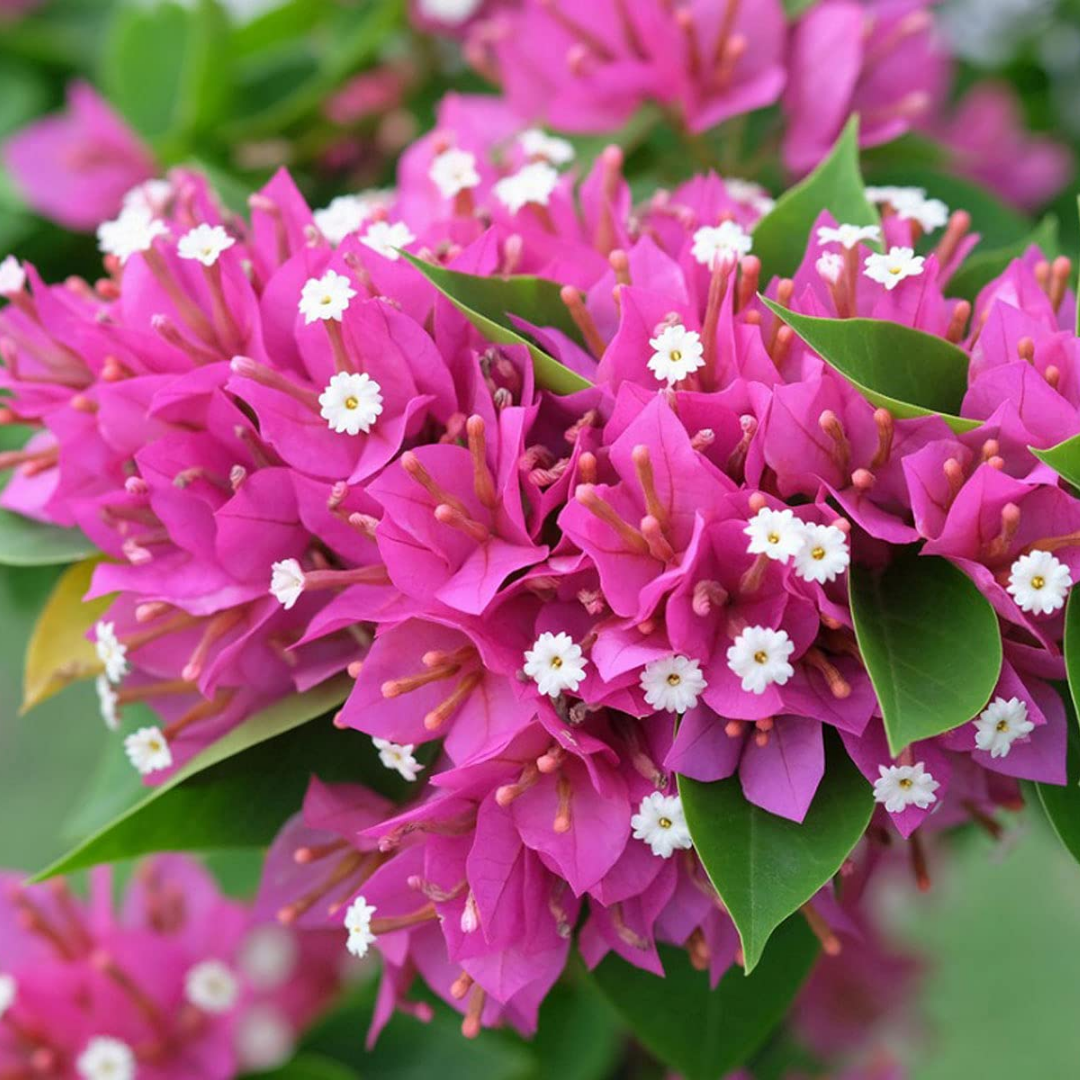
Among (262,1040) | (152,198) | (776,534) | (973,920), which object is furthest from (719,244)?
(973,920)

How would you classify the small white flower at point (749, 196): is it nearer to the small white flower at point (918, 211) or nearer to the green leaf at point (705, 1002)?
the small white flower at point (918, 211)

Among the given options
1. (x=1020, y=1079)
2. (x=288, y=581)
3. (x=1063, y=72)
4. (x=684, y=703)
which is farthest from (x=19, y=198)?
(x=1020, y=1079)

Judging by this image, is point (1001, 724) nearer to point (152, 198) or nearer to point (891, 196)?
point (891, 196)

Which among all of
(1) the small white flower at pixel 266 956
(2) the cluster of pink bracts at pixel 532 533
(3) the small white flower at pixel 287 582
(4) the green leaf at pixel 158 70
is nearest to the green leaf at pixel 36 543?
(2) the cluster of pink bracts at pixel 532 533

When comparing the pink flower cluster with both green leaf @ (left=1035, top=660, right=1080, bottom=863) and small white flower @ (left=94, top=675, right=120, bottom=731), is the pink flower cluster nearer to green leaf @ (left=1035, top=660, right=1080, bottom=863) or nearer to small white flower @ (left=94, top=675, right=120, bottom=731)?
small white flower @ (left=94, top=675, right=120, bottom=731)

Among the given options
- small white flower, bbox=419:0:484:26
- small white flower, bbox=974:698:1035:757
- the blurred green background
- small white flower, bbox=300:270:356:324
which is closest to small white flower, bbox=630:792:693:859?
small white flower, bbox=974:698:1035:757

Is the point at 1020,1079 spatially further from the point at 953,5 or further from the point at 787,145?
the point at 787,145
